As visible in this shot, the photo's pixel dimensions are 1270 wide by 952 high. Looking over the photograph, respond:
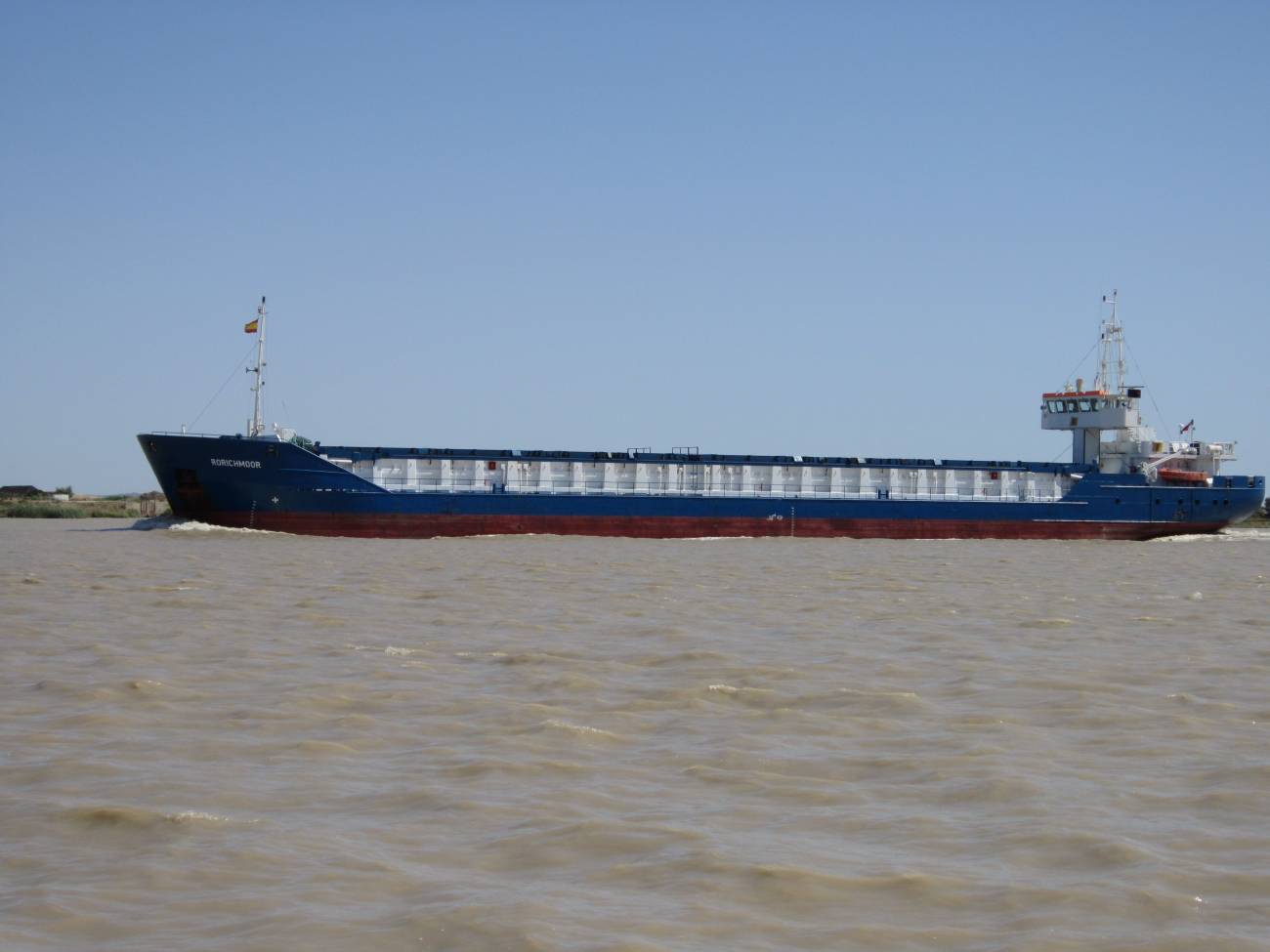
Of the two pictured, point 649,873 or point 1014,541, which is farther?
point 1014,541

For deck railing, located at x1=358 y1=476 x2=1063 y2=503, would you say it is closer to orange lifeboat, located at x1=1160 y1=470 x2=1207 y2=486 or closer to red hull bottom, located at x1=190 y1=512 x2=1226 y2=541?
red hull bottom, located at x1=190 y1=512 x2=1226 y2=541

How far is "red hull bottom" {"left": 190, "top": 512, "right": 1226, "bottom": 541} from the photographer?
42906 mm

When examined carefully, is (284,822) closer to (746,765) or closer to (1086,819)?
(746,765)

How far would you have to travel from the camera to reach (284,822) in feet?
28.0

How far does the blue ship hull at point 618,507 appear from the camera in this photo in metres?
42.4

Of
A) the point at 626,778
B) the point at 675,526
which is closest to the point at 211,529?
the point at 675,526

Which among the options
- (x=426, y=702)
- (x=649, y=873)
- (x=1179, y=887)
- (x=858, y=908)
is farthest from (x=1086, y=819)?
(x=426, y=702)

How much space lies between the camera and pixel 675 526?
47.4 metres

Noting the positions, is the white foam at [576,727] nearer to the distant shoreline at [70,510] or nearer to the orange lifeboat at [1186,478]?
the orange lifeboat at [1186,478]

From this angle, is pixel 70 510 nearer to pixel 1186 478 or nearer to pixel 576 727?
pixel 1186 478

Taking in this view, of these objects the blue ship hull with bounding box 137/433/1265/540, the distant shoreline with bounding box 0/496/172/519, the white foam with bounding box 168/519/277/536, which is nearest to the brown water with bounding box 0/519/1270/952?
the white foam with bounding box 168/519/277/536

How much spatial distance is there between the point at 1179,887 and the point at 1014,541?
146 feet

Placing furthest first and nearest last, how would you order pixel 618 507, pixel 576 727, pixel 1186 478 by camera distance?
1. pixel 1186 478
2. pixel 618 507
3. pixel 576 727

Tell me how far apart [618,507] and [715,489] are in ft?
19.1
